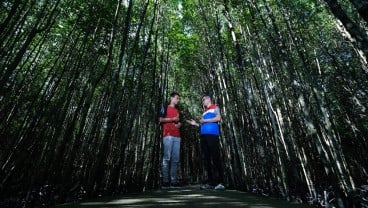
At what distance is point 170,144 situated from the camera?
4582 mm

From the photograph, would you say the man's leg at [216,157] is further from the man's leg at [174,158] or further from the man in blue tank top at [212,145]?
the man's leg at [174,158]

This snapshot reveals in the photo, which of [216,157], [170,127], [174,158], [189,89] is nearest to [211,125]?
[216,157]

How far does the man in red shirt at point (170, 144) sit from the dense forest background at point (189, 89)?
492 mm

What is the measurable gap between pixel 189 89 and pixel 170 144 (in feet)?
31.4

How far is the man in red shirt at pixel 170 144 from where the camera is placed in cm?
454

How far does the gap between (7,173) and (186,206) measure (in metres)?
2.35

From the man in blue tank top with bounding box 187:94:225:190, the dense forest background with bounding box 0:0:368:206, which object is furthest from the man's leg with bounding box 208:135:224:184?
the dense forest background with bounding box 0:0:368:206

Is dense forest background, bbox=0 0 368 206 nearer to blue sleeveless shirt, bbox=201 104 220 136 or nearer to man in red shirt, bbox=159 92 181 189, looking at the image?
man in red shirt, bbox=159 92 181 189

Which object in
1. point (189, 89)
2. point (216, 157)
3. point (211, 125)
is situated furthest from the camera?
point (189, 89)

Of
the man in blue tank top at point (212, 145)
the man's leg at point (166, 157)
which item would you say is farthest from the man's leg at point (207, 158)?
the man's leg at point (166, 157)

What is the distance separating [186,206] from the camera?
7.83ft

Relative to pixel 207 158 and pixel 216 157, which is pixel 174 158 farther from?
pixel 216 157

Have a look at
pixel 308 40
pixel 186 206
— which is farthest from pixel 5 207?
pixel 308 40

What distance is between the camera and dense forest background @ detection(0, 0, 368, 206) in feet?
13.4
